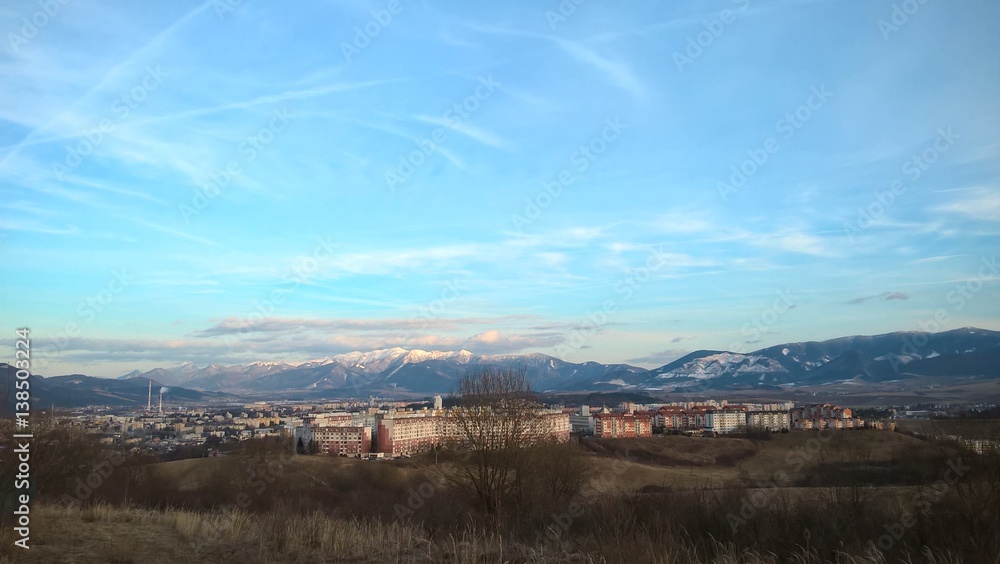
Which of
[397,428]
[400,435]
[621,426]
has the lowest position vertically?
[621,426]

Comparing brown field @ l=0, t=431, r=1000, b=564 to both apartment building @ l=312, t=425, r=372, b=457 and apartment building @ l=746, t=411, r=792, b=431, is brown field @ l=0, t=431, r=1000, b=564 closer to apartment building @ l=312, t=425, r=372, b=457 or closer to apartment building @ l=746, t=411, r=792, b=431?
apartment building @ l=312, t=425, r=372, b=457

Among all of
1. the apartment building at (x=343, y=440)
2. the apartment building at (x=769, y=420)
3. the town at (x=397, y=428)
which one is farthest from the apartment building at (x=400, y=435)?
the apartment building at (x=769, y=420)

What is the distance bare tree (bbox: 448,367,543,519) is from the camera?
2278 cm

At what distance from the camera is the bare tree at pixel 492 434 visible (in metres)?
22.8

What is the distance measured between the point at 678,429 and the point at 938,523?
4703 inches

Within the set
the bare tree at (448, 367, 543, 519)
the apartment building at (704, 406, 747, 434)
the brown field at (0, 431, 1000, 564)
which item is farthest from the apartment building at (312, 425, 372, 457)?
the brown field at (0, 431, 1000, 564)

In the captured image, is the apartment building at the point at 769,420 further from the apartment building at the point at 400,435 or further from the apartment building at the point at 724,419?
the apartment building at the point at 400,435

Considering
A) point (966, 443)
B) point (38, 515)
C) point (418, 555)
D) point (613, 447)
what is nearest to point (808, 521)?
point (966, 443)

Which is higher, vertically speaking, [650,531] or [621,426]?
[650,531]

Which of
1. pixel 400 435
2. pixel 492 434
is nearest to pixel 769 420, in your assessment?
pixel 400 435

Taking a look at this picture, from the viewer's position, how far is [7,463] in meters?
10.6

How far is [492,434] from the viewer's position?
23.3 m

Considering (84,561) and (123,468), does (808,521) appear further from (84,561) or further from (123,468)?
(123,468)

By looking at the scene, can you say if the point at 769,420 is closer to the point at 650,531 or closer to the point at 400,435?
the point at 400,435
